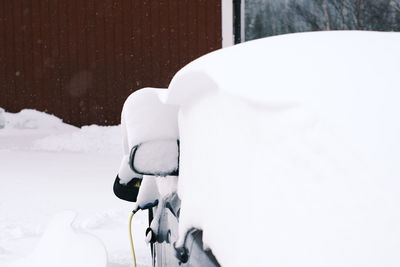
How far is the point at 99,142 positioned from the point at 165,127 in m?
7.76

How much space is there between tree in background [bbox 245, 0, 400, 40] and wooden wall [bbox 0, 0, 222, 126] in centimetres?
118

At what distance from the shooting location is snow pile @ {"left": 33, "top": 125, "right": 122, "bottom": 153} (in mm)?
9812

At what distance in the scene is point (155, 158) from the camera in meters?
2.50

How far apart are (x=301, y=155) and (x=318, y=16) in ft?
37.3

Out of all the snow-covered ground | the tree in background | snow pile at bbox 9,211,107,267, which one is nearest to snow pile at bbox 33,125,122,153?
the snow-covered ground

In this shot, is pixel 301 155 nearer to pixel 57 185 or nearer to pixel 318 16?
pixel 57 185

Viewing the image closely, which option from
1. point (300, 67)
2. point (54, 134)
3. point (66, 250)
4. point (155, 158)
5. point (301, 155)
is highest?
point (300, 67)

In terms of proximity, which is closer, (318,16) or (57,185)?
(57,185)

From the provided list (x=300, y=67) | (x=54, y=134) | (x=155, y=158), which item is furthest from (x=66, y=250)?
(x=54, y=134)

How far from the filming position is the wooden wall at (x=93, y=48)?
1116cm

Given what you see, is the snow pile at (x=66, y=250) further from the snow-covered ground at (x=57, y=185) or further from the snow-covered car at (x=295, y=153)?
the snow-covered car at (x=295, y=153)

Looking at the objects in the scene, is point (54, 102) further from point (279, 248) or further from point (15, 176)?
point (279, 248)

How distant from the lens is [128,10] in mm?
11242

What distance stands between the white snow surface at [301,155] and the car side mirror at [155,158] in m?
0.57
